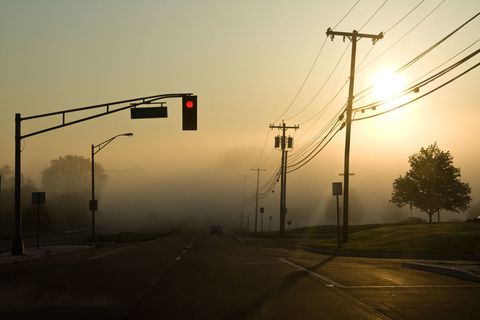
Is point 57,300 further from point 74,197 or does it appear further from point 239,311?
point 74,197

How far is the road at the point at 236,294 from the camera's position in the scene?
11.9 meters

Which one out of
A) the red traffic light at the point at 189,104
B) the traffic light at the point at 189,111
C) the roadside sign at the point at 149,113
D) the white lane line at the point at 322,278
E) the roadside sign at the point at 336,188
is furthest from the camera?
the roadside sign at the point at 336,188

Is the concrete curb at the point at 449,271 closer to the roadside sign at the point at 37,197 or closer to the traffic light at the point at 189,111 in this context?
the traffic light at the point at 189,111

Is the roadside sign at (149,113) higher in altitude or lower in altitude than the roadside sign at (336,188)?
higher

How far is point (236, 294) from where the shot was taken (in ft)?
48.6

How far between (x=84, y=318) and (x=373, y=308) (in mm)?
5445

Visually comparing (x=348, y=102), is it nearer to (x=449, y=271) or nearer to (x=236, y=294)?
(x=449, y=271)

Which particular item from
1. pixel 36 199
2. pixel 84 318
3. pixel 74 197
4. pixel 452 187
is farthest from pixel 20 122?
pixel 74 197

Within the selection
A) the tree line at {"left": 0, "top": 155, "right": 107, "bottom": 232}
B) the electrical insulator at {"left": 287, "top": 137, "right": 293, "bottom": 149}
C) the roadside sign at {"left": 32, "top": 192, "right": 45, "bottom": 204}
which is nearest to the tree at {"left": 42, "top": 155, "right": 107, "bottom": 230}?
the tree line at {"left": 0, "top": 155, "right": 107, "bottom": 232}

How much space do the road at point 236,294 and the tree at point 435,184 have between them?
56948 mm

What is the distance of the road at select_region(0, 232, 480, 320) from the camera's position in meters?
11.9

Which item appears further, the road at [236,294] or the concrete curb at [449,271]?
the concrete curb at [449,271]

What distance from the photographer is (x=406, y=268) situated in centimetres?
2258

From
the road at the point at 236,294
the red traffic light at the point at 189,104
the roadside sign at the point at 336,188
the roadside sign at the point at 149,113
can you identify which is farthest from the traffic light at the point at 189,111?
the roadside sign at the point at 336,188
